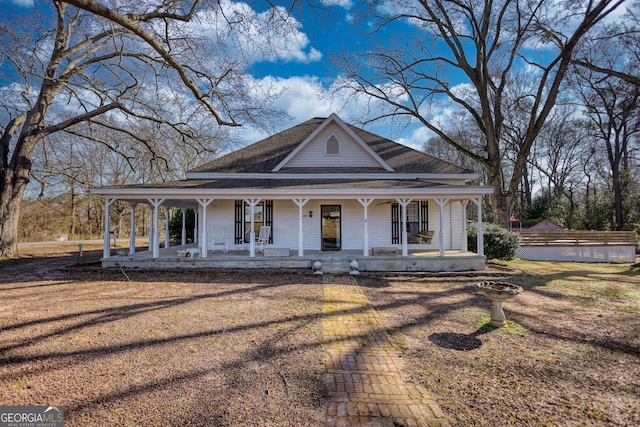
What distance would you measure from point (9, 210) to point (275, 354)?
15.9 meters

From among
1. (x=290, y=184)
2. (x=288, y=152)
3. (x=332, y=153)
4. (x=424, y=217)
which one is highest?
(x=288, y=152)

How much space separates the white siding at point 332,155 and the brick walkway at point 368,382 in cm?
981

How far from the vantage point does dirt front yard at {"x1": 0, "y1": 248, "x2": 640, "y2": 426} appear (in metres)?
3.03

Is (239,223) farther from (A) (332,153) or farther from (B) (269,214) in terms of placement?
(A) (332,153)

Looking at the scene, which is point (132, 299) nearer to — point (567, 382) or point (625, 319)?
point (567, 382)

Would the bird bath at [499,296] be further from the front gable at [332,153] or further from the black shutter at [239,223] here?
the black shutter at [239,223]

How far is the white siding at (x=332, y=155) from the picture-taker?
1462 centimetres

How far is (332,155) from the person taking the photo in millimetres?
14648

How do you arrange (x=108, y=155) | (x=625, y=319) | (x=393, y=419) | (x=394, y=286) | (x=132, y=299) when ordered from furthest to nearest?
1. (x=108, y=155)
2. (x=394, y=286)
3. (x=132, y=299)
4. (x=625, y=319)
5. (x=393, y=419)

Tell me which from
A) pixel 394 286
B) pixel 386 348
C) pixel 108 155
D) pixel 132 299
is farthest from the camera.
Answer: pixel 108 155

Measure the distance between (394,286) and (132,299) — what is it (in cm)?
706

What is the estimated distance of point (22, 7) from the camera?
10180 millimetres

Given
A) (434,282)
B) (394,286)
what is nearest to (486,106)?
(434,282)

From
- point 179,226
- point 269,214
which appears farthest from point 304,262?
point 179,226
